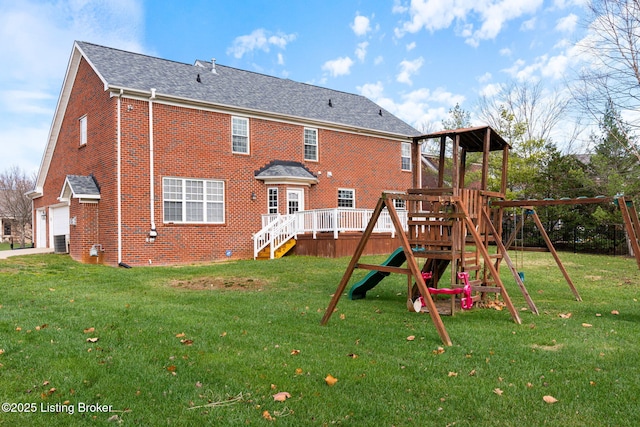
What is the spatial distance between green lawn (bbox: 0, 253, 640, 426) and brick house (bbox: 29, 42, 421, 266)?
714 centimetres

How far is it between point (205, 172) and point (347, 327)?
11977mm

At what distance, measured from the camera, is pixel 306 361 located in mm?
4711

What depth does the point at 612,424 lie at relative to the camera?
10.8 feet

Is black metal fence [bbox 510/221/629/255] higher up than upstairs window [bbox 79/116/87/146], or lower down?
lower down

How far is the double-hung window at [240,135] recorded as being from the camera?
17.8 m

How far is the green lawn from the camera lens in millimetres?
3510

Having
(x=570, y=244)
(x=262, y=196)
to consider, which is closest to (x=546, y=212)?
(x=570, y=244)

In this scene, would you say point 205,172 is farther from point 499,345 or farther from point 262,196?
point 499,345

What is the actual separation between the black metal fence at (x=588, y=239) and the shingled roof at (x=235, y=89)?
817 centimetres

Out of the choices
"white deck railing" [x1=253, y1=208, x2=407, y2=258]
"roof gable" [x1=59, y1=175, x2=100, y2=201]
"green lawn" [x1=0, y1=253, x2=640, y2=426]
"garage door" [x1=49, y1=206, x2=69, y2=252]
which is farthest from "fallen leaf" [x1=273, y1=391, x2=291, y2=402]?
"garage door" [x1=49, y1=206, x2=69, y2=252]

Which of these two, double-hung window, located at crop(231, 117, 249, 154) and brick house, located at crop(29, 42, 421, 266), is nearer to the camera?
brick house, located at crop(29, 42, 421, 266)

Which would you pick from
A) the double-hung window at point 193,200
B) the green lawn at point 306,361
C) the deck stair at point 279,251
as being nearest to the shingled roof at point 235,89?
the double-hung window at point 193,200

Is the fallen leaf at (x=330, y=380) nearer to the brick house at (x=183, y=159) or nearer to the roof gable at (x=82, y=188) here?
the brick house at (x=183, y=159)

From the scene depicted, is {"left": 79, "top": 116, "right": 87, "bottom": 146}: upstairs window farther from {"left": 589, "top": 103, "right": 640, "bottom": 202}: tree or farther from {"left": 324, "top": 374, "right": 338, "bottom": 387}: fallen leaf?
{"left": 589, "top": 103, "right": 640, "bottom": 202}: tree
